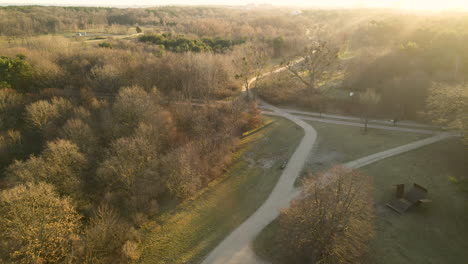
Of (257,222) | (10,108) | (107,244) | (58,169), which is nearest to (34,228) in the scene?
(107,244)

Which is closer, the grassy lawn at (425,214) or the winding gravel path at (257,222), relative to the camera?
the grassy lawn at (425,214)

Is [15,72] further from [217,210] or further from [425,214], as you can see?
[425,214]

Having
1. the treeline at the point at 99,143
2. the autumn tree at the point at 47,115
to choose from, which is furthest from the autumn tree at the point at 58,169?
the autumn tree at the point at 47,115

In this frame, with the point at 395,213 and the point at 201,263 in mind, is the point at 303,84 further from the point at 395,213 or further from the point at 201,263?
the point at 201,263

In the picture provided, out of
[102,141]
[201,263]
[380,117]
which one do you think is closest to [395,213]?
[201,263]

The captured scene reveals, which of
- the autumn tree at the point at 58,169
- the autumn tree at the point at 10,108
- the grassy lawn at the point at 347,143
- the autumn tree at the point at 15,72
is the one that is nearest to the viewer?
the autumn tree at the point at 58,169

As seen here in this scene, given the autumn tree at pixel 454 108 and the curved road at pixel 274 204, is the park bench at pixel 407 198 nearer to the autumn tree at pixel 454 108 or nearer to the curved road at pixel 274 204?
the curved road at pixel 274 204

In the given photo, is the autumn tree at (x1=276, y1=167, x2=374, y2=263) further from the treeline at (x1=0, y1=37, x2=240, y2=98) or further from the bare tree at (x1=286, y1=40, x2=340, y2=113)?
the treeline at (x1=0, y1=37, x2=240, y2=98)

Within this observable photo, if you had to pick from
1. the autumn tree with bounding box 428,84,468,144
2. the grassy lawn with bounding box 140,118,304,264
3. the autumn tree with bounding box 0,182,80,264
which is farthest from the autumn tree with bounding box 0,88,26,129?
the autumn tree with bounding box 428,84,468,144
